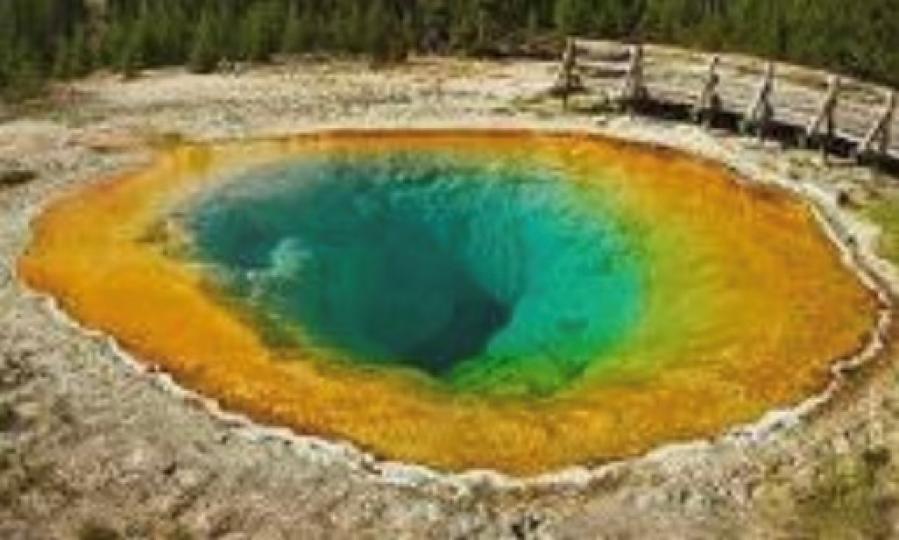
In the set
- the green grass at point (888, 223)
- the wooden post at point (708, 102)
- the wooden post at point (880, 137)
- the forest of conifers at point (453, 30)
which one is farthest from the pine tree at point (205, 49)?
the green grass at point (888, 223)

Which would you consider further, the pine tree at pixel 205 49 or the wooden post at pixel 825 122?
the pine tree at pixel 205 49

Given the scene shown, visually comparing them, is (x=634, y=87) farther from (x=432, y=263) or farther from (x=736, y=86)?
(x=432, y=263)

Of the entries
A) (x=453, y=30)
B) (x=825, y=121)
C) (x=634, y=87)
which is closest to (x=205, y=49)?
(x=453, y=30)

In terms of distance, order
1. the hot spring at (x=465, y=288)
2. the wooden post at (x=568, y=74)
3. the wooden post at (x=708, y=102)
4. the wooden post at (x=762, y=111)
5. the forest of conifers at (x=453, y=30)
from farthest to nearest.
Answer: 1. the forest of conifers at (x=453, y=30)
2. the wooden post at (x=568, y=74)
3. the wooden post at (x=708, y=102)
4. the wooden post at (x=762, y=111)
5. the hot spring at (x=465, y=288)

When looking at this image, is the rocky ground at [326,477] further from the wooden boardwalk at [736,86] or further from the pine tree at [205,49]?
the pine tree at [205,49]

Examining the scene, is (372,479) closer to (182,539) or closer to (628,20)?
(182,539)

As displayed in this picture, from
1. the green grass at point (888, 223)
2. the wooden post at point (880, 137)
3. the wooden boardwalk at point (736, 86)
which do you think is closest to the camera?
the green grass at point (888, 223)
